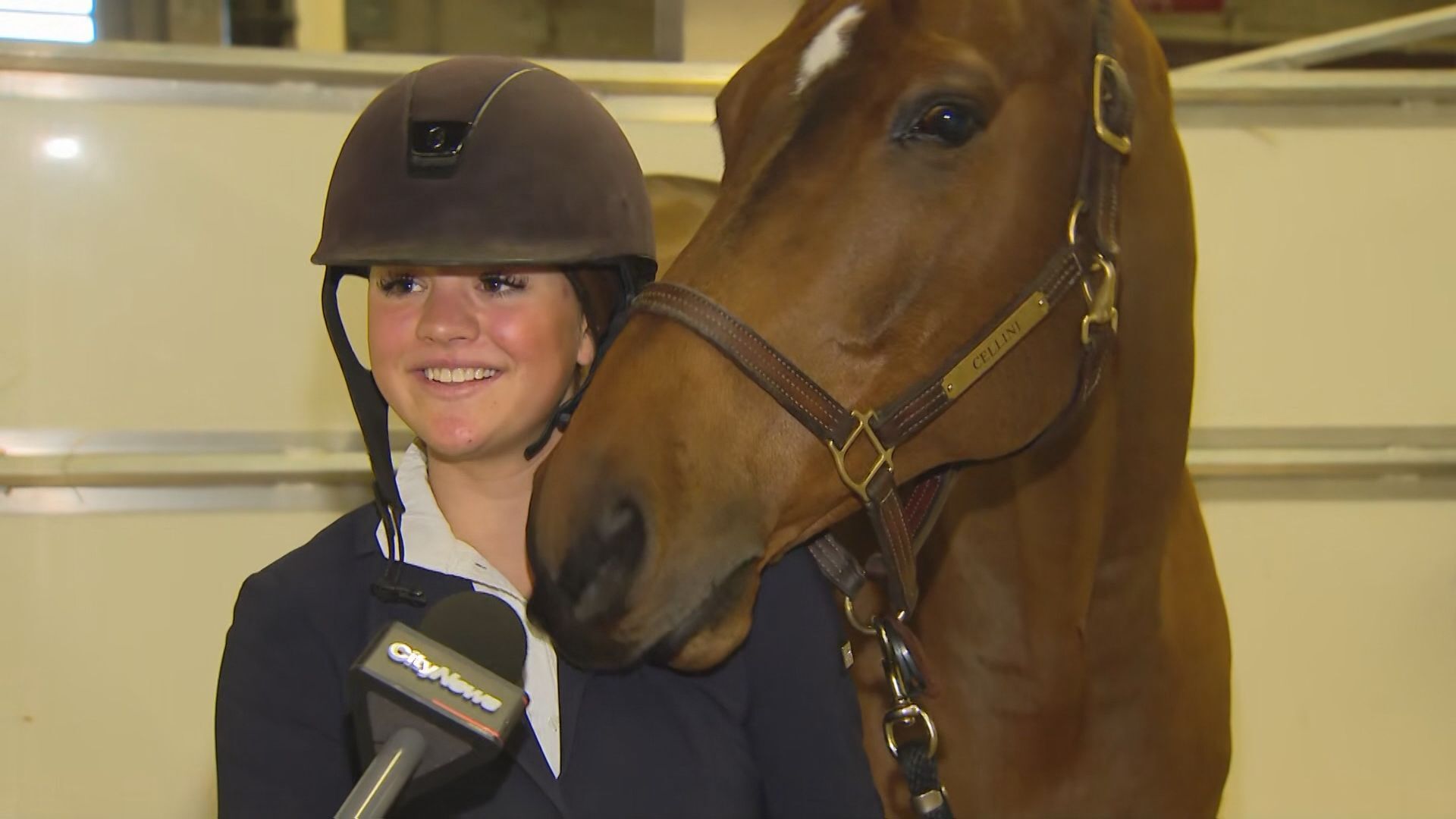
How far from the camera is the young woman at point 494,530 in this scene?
108 cm

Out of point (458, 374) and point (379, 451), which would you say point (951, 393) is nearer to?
point (458, 374)

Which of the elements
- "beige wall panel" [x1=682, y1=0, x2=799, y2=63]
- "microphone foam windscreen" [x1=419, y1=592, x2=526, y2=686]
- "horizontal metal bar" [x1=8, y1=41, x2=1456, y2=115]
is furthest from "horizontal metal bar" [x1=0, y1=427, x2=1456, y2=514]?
"microphone foam windscreen" [x1=419, y1=592, x2=526, y2=686]

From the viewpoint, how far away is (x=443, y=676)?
685mm

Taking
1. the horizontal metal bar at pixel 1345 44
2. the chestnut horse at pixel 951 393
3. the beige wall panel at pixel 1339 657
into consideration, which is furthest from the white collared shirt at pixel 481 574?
the horizontal metal bar at pixel 1345 44

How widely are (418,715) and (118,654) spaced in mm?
1687

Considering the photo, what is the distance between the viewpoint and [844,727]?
115 centimetres

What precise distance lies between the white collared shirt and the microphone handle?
A: 369mm

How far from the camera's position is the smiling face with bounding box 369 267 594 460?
1185 millimetres

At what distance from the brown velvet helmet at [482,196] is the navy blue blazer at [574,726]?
0.25 ft

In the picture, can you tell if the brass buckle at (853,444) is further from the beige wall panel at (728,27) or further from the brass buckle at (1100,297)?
the beige wall panel at (728,27)

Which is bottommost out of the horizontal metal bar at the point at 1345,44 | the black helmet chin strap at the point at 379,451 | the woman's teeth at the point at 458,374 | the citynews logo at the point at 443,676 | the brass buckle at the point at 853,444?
the black helmet chin strap at the point at 379,451

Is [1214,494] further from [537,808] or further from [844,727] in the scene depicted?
[537,808]

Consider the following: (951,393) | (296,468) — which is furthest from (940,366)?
(296,468)

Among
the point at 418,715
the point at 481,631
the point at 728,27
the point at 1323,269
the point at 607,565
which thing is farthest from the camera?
the point at 728,27
